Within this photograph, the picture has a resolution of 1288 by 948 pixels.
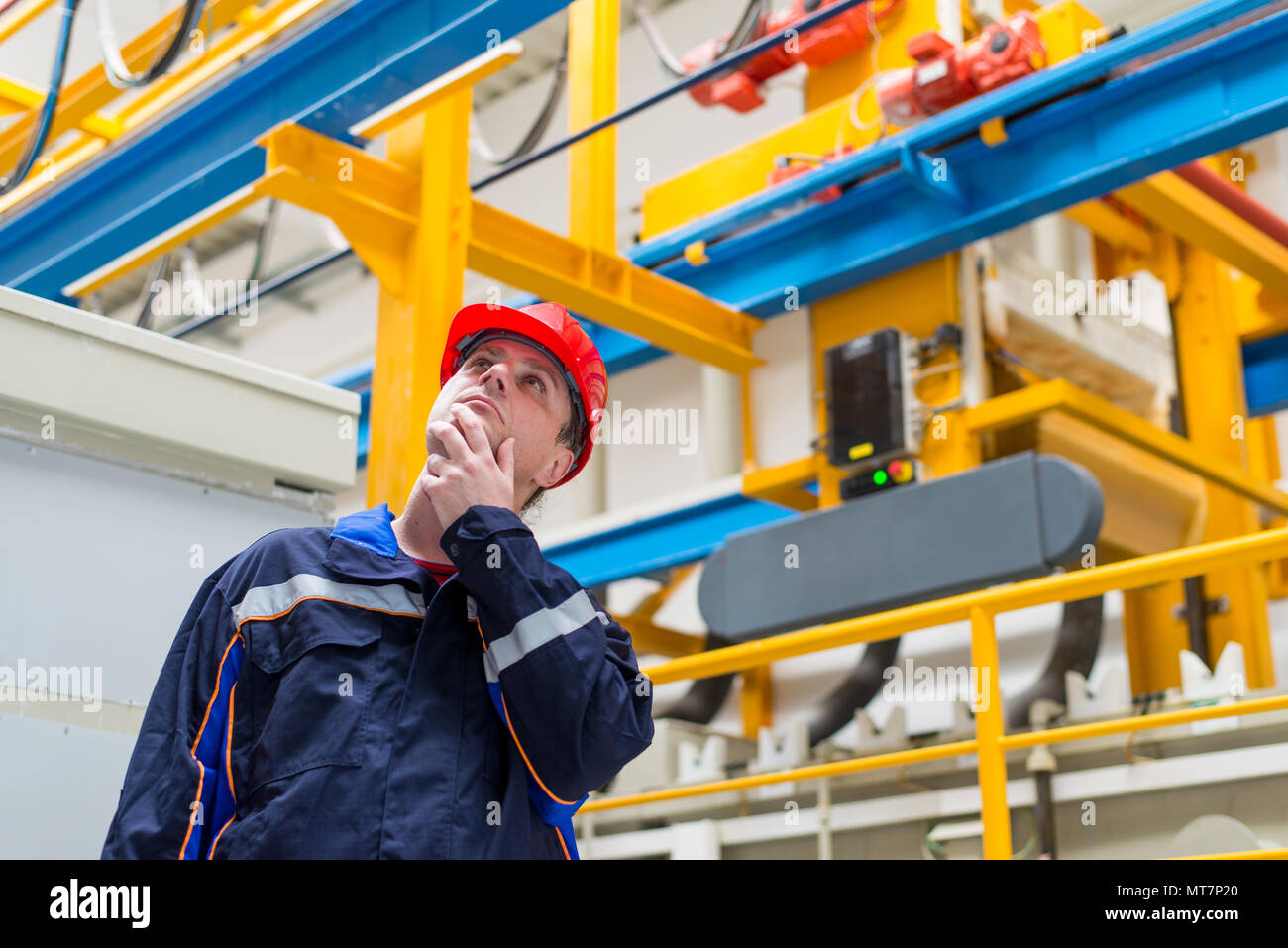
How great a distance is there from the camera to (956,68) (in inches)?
195

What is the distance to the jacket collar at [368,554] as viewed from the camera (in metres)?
1.82

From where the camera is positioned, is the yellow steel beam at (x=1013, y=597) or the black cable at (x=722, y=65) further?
the black cable at (x=722, y=65)

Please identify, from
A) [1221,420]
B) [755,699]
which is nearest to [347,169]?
[1221,420]

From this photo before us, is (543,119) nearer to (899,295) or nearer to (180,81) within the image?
(180,81)

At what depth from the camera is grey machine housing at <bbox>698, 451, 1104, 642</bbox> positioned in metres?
4.32

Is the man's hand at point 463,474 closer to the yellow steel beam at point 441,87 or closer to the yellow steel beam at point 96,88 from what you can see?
the yellow steel beam at point 441,87

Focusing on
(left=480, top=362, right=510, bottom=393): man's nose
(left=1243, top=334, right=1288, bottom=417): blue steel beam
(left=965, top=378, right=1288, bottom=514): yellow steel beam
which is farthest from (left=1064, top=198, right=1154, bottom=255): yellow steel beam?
(left=480, top=362, right=510, bottom=393): man's nose

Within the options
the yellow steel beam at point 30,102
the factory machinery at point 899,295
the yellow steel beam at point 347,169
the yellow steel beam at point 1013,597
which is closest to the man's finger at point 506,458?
the yellow steel beam at point 1013,597

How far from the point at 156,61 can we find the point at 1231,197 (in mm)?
4083

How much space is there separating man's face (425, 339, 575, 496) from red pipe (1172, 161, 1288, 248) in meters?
4.21

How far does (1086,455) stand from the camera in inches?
204

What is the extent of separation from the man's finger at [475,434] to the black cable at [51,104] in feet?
10.3
